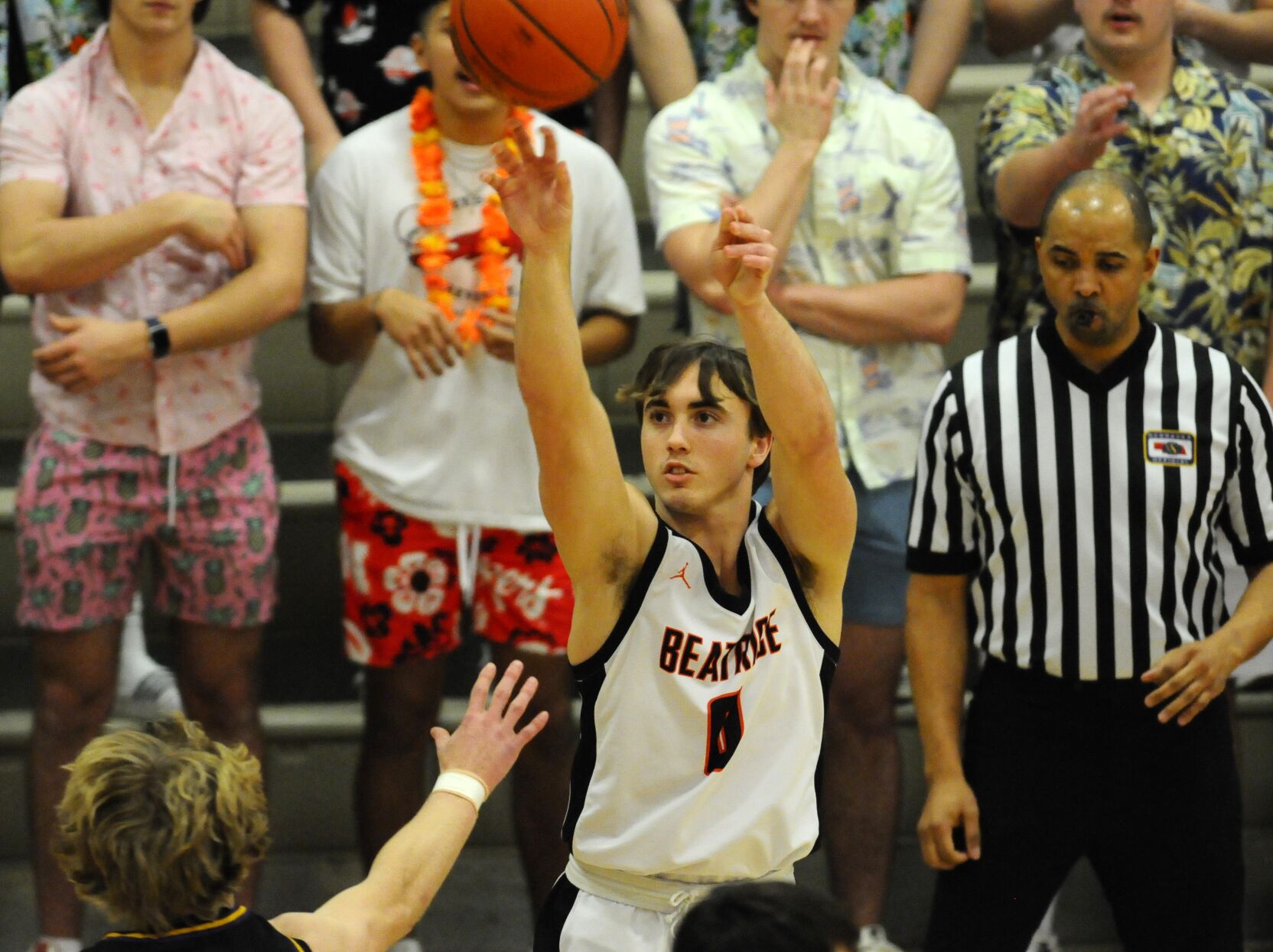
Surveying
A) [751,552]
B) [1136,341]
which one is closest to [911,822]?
[1136,341]

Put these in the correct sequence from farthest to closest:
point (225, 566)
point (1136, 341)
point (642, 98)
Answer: point (642, 98), point (225, 566), point (1136, 341)

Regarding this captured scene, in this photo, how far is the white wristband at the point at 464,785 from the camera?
249 cm

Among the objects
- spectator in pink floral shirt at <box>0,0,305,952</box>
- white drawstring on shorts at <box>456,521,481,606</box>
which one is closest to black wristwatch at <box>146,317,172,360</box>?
spectator in pink floral shirt at <box>0,0,305,952</box>

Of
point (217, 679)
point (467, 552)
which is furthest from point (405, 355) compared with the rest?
point (217, 679)

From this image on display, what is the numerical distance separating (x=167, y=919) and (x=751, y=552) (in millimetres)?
1045

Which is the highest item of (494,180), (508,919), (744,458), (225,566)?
(494,180)

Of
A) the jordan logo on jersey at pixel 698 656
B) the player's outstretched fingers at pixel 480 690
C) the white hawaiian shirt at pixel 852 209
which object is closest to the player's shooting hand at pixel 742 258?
the jordan logo on jersey at pixel 698 656

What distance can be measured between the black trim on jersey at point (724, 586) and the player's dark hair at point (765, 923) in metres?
0.89

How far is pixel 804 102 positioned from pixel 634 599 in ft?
4.59

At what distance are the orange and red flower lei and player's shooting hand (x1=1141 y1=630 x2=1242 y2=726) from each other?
1554 mm

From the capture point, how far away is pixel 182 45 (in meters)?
3.83

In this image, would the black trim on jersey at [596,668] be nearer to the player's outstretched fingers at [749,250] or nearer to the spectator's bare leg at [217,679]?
the player's outstretched fingers at [749,250]

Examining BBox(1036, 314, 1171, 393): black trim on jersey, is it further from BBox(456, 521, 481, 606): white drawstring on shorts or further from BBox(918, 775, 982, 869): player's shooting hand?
BBox(456, 521, 481, 606): white drawstring on shorts

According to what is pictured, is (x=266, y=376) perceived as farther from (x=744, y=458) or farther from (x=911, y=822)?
(x=744, y=458)
